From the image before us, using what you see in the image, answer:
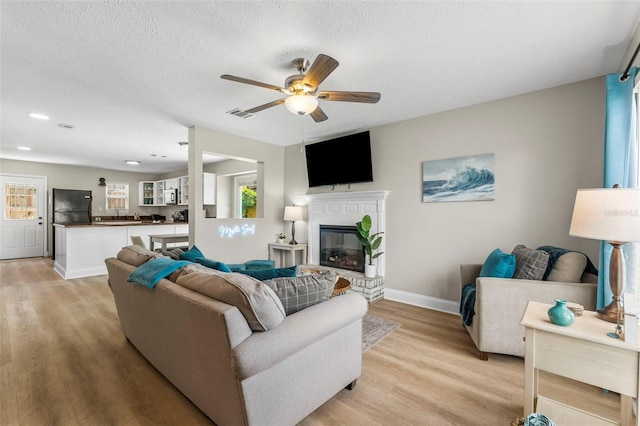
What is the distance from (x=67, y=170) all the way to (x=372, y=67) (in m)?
8.94

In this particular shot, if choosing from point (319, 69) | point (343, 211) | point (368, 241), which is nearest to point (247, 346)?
point (319, 69)

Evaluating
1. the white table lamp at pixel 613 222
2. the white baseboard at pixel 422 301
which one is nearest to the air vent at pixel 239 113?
the white baseboard at pixel 422 301

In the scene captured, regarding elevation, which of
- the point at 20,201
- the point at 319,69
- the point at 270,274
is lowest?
the point at 270,274

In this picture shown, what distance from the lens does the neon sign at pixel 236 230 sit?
4.57m

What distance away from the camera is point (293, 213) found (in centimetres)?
507

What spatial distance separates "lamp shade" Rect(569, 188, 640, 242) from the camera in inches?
56.1

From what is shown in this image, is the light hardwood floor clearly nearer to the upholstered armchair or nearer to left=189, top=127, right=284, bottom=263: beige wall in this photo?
the upholstered armchair

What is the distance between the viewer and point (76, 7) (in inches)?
69.7

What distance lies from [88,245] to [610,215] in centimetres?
730

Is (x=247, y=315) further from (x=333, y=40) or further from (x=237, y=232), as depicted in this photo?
(x=237, y=232)

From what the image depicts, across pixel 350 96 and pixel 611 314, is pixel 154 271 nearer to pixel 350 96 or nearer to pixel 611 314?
pixel 350 96

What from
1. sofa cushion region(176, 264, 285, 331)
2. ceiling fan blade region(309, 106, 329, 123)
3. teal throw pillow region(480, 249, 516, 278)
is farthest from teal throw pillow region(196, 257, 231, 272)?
teal throw pillow region(480, 249, 516, 278)

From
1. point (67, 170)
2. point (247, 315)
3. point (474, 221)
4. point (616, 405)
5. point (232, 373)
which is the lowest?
point (616, 405)

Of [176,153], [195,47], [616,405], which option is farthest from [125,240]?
[616,405]
